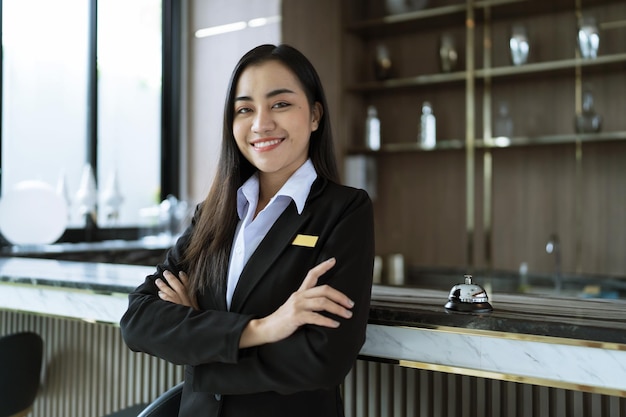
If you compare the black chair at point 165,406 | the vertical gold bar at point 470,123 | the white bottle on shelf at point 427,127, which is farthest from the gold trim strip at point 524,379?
the white bottle on shelf at point 427,127

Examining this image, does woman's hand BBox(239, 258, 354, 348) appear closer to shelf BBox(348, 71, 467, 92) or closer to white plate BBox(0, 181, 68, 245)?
white plate BBox(0, 181, 68, 245)

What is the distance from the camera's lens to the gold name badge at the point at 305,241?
1.27 metres

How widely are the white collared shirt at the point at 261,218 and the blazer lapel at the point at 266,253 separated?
0.09 feet

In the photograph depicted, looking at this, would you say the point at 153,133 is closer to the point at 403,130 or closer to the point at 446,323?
the point at 403,130

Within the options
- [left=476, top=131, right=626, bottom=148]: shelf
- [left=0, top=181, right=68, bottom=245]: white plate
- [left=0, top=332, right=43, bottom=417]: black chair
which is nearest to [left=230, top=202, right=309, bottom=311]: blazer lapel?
Answer: [left=0, top=332, right=43, bottom=417]: black chair

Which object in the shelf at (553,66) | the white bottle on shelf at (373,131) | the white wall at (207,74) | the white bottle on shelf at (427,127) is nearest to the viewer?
the shelf at (553,66)

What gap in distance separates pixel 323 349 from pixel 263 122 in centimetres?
50

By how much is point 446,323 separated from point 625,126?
287 centimetres

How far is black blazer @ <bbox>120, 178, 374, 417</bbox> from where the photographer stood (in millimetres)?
1151

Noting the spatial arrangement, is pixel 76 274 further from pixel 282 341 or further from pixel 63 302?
pixel 282 341

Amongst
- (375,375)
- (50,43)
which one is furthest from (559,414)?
(50,43)

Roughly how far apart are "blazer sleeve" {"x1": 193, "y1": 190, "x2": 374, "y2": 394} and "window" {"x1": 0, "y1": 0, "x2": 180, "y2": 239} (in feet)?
8.54

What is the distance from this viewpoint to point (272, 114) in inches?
52.8

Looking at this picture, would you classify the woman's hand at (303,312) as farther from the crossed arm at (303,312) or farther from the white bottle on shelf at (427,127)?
the white bottle on shelf at (427,127)
